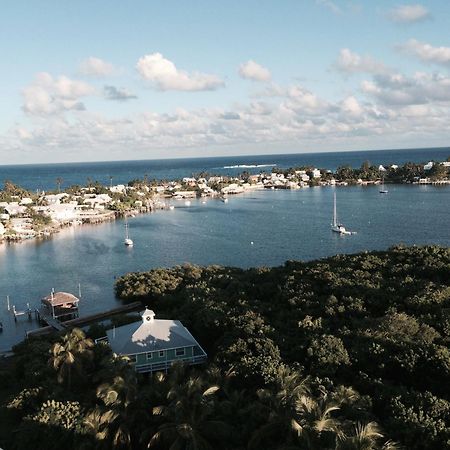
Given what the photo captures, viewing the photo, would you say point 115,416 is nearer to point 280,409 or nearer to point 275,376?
point 280,409

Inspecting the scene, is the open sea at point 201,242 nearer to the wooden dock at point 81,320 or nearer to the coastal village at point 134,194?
the wooden dock at point 81,320

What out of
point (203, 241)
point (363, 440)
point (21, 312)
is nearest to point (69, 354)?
point (363, 440)

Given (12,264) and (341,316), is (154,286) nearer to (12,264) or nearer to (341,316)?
(341,316)

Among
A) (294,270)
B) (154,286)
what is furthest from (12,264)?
(294,270)

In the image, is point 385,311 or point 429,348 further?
point 385,311

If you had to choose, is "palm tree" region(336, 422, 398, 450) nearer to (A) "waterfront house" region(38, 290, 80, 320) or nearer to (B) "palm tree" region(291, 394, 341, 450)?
(B) "palm tree" region(291, 394, 341, 450)

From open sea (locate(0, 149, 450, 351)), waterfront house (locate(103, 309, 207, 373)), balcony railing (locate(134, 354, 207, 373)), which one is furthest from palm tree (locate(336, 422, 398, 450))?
open sea (locate(0, 149, 450, 351))
